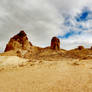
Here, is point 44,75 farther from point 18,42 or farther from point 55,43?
point 18,42

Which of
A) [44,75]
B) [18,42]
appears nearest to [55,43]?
[18,42]

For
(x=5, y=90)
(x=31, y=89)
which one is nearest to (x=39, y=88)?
(x=31, y=89)

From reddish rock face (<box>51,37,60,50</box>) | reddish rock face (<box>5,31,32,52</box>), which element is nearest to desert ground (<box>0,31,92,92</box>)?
reddish rock face (<box>5,31,32,52</box>)

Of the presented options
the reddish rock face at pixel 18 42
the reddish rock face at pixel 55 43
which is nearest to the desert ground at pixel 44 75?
the reddish rock face at pixel 18 42

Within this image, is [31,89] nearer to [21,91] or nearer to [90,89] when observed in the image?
[21,91]

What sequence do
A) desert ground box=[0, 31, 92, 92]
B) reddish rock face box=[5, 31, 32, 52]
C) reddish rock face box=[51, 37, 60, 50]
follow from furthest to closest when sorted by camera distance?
1. reddish rock face box=[51, 37, 60, 50]
2. reddish rock face box=[5, 31, 32, 52]
3. desert ground box=[0, 31, 92, 92]

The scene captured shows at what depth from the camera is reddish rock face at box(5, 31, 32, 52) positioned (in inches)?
2774

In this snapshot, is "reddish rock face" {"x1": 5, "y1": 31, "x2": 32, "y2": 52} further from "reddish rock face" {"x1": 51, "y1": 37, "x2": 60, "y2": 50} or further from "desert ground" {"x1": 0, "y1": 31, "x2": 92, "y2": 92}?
"desert ground" {"x1": 0, "y1": 31, "x2": 92, "y2": 92}

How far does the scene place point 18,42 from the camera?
7325 cm

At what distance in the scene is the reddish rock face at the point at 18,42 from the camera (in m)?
70.5

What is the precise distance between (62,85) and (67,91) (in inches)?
38.2

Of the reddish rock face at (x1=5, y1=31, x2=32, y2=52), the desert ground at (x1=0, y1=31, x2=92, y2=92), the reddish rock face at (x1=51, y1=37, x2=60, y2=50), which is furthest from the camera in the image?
the reddish rock face at (x1=51, y1=37, x2=60, y2=50)

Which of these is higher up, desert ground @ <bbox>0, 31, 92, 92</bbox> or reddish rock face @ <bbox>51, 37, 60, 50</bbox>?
reddish rock face @ <bbox>51, 37, 60, 50</bbox>

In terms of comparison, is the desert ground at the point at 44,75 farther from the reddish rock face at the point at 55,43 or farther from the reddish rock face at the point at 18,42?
the reddish rock face at the point at 55,43
